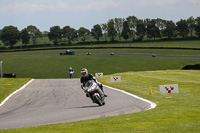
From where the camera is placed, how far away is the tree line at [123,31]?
14725cm

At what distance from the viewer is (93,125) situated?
860 centimetres

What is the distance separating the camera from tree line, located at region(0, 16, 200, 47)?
483 ft

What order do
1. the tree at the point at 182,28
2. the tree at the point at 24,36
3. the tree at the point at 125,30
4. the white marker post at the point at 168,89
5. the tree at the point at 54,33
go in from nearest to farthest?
the white marker post at the point at 168,89, the tree at the point at 182,28, the tree at the point at 125,30, the tree at the point at 24,36, the tree at the point at 54,33

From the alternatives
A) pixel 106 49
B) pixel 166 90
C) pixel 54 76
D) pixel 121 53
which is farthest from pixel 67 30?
pixel 166 90

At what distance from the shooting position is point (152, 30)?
493 ft

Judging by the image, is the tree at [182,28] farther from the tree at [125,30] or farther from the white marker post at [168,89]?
the white marker post at [168,89]

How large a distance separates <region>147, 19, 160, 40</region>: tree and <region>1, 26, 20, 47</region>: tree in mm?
68421

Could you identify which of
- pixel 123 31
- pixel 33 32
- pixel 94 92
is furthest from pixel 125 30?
pixel 94 92

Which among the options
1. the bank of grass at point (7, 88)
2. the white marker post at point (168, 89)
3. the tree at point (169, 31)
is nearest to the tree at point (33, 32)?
the tree at point (169, 31)

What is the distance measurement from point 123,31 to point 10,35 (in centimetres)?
5903

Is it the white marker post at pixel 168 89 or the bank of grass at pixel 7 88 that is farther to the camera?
the bank of grass at pixel 7 88

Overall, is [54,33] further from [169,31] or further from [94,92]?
[94,92]

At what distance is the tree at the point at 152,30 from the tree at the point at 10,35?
68421mm

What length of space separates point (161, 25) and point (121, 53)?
252 ft
